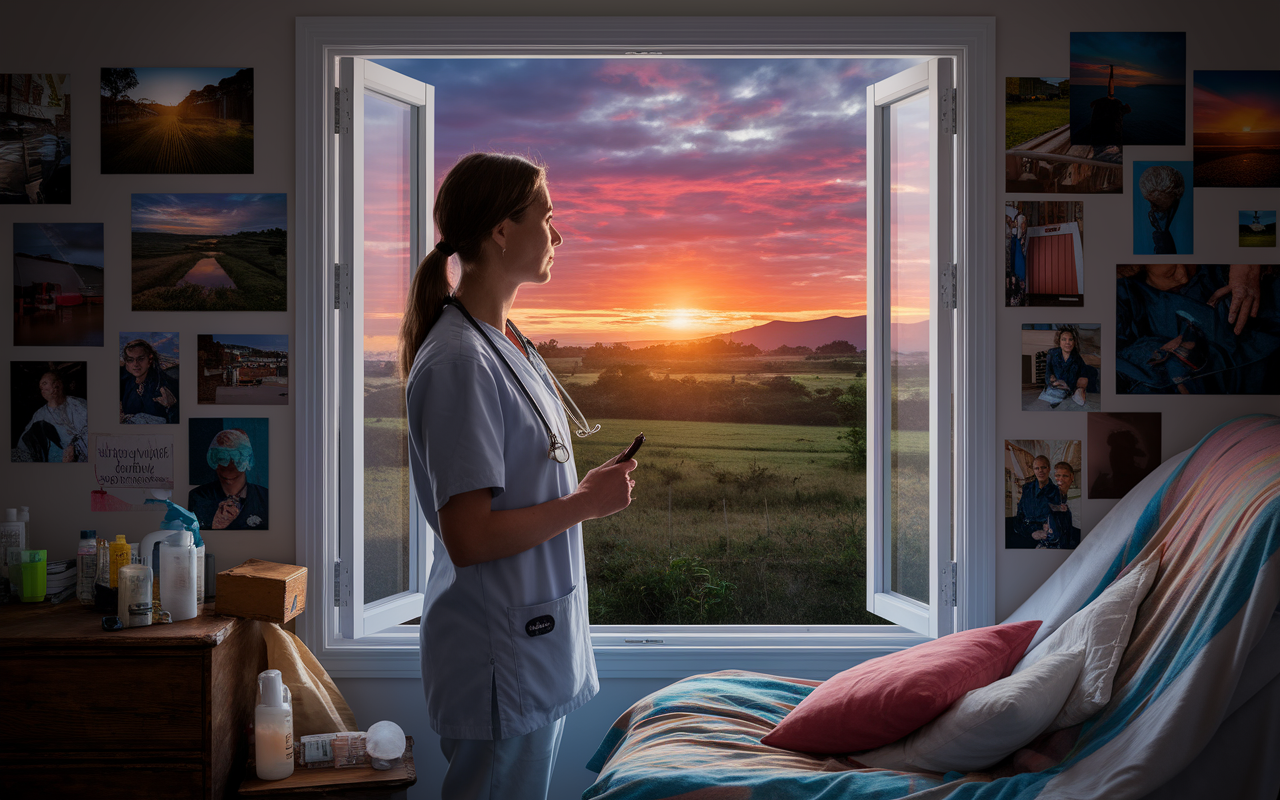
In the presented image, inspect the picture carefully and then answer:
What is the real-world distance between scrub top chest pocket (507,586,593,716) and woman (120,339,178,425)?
1.35m

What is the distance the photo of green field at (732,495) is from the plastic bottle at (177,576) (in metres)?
→ 3.20

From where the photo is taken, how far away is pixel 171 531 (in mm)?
1867

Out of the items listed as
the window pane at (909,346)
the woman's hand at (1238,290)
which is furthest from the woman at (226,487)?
the woman's hand at (1238,290)

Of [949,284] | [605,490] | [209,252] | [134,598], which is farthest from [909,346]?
[134,598]

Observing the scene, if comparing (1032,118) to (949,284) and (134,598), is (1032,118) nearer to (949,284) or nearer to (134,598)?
(949,284)

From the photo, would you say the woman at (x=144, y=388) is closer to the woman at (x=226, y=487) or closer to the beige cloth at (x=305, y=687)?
the woman at (x=226, y=487)

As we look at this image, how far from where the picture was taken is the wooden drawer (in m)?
1.68

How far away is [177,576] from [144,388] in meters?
0.58

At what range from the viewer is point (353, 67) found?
83.2 inches

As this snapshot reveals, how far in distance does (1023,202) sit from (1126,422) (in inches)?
26.2

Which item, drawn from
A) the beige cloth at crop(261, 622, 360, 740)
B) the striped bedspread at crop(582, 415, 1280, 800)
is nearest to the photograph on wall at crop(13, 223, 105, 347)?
the beige cloth at crop(261, 622, 360, 740)

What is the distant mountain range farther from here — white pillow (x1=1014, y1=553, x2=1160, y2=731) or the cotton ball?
the cotton ball

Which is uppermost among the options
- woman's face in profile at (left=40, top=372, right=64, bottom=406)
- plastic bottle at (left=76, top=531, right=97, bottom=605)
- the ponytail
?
the ponytail

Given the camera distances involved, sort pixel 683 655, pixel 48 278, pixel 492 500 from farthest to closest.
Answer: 1. pixel 683 655
2. pixel 48 278
3. pixel 492 500
